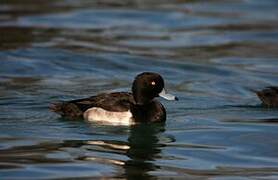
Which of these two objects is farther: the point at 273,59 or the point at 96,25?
the point at 96,25

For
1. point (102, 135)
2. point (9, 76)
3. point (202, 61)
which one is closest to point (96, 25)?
point (202, 61)

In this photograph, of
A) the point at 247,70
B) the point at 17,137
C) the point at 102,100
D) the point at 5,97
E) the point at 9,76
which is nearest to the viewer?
the point at 17,137

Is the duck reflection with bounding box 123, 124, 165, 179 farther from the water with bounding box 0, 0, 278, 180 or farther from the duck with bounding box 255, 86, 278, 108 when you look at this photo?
the duck with bounding box 255, 86, 278, 108

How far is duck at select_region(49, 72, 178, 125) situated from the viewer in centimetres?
1489

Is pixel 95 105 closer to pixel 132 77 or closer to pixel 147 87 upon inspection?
pixel 147 87

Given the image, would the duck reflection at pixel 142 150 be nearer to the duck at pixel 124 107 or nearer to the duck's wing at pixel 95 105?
the duck at pixel 124 107

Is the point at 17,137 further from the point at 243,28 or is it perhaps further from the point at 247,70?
the point at 243,28

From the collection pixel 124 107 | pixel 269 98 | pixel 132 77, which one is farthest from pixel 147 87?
pixel 132 77

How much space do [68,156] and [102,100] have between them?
8.68 ft

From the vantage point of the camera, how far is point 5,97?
54.5 feet

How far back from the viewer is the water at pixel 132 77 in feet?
40.5

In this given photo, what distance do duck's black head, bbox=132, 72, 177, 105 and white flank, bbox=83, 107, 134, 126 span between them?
34cm

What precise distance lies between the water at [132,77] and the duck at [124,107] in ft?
0.56

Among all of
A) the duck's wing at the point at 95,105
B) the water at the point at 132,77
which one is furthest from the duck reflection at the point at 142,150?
the duck's wing at the point at 95,105
